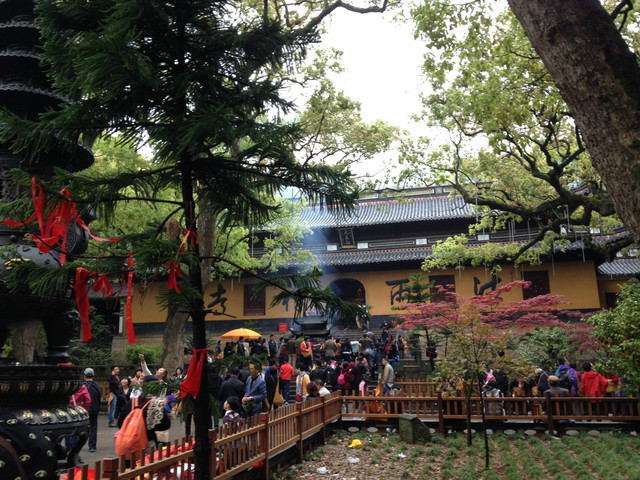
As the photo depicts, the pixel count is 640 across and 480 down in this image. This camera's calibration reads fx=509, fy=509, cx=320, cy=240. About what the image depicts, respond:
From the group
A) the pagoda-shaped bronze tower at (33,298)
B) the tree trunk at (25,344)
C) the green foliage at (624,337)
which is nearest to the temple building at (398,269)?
the tree trunk at (25,344)

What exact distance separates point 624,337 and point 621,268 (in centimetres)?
1954

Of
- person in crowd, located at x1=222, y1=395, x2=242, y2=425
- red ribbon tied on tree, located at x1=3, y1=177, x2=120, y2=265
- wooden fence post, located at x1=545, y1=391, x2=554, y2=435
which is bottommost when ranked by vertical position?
wooden fence post, located at x1=545, y1=391, x2=554, y2=435

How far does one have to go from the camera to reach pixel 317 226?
95.6 ft

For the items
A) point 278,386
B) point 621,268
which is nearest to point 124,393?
point 278,386

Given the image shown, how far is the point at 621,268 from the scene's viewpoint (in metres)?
25.6

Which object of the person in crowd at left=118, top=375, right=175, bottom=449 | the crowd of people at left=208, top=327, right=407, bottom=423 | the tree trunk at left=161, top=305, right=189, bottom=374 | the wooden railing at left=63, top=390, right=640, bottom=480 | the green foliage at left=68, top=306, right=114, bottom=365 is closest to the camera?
the wooden railing at left=63, top=390, right=640, bottom=480

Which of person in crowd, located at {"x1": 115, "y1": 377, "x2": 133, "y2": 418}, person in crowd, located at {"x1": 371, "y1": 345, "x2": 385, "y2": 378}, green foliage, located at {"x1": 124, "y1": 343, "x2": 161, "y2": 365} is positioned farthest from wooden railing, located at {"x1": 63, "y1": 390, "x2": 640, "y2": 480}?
green foliage, located at {"x1": 124, "y1": 343, "x2": 161, "y2": 365}

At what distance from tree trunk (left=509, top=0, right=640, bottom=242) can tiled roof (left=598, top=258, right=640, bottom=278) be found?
25.4m

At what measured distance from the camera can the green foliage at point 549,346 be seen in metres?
17.4

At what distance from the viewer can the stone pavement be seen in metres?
8.99

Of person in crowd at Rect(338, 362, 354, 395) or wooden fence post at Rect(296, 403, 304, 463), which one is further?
person in crowd at Rect(338, 362, 354, 395)

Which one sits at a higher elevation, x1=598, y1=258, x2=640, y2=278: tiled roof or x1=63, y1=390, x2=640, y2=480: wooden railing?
x1=598, y1=258, x2=640, y2=278: tiled roof

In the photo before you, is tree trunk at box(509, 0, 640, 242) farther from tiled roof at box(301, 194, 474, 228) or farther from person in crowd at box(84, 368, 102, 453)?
tiled roof at box(301, 194, 474, 228)

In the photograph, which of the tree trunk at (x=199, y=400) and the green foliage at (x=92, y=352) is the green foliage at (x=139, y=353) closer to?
the green foliage at (x=92, y=352)
